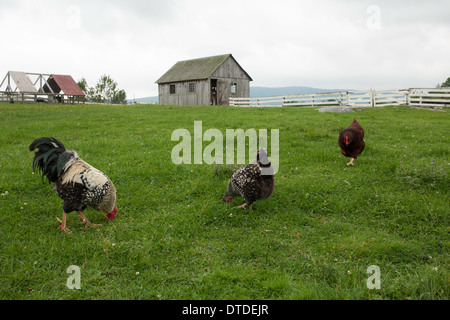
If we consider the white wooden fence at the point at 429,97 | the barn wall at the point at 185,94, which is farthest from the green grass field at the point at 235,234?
the barn wall at the point at 185,94

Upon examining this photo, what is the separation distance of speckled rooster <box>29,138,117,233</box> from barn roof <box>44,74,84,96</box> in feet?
139

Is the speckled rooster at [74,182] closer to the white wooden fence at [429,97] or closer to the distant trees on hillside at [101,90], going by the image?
the white wooden fence at [429,97]

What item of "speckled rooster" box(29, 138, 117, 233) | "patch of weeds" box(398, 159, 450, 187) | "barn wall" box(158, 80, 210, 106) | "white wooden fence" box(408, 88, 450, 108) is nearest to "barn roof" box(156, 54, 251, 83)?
"barn wall" box(158, 80, 210, 106)

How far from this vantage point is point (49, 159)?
5398 millimetres

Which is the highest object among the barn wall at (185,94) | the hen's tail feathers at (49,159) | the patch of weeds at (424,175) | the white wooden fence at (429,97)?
the barn wall at (185,94)

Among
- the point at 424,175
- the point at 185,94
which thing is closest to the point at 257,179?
the point at 424,175

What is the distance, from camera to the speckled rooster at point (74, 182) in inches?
206

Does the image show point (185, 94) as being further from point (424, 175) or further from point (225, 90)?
point (424, 175)

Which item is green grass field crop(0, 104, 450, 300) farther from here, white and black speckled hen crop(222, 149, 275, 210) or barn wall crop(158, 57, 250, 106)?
barn wall crop(158, 57, 250, 106)

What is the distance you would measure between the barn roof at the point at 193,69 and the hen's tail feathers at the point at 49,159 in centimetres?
3289

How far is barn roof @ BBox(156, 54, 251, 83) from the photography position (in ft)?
125

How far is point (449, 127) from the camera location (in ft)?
46.5
